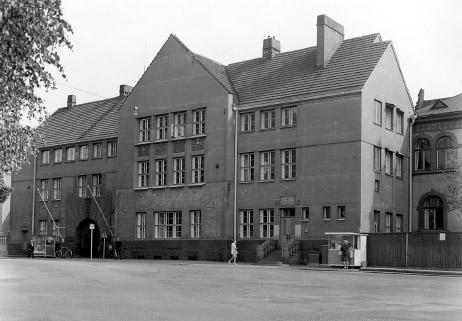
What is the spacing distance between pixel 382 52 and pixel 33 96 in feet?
129

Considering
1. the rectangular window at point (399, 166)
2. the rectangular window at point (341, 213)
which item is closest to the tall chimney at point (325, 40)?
the rectangular window at point (399, 166)

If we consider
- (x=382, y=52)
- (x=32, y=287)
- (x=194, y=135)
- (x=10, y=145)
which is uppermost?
(x=382, y=52)

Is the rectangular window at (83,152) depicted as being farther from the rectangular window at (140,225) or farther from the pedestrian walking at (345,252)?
the pedestrian walking at (345,252)

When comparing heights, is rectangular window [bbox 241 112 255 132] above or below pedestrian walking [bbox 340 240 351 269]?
above

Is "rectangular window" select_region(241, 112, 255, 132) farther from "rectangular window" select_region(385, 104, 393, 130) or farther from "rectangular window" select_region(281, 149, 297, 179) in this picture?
"rectangular window" select_region(385, 104, 393, 130)

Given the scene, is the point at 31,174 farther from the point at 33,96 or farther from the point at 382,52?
the point at 33,96

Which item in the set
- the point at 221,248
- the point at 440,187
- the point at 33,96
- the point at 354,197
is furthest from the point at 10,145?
the point at 440,187

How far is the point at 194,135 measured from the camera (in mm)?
55688

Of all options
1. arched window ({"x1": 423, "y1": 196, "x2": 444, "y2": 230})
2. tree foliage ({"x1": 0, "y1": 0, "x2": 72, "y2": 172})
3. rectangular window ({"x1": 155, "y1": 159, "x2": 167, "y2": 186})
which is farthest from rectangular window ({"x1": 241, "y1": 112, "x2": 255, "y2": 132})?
tree foliage ({"x1": 0, "y1": 0, "x2": 72, "y2": 172})

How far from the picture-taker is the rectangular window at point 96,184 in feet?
213

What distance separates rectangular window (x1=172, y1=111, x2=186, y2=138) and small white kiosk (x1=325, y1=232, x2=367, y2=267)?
17.1 meters

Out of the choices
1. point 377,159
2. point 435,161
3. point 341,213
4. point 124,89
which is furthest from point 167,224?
point 124,89

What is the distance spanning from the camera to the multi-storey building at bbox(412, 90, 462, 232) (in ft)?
171

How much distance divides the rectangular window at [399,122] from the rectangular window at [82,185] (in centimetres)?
2824
